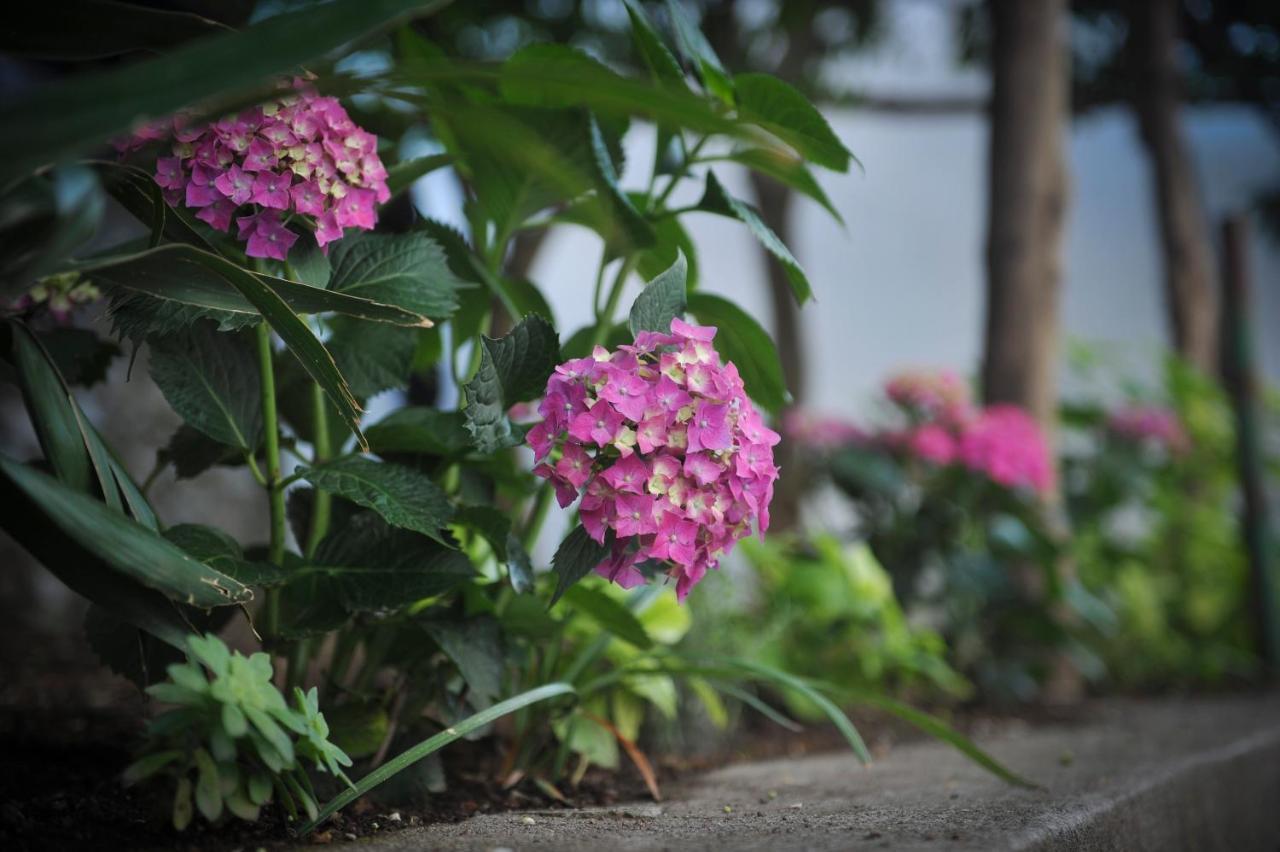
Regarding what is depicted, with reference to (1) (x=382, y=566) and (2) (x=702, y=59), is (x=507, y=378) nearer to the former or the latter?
(1) (x=382, y=566)

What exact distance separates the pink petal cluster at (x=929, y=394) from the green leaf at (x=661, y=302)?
1.66 m

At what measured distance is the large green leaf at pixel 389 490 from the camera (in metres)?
0.85

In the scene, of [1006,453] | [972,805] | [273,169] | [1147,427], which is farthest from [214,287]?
[1147,427]

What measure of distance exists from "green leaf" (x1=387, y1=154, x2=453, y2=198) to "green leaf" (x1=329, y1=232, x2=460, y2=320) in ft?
0.29

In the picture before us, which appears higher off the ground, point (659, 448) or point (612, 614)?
point (659, 448)

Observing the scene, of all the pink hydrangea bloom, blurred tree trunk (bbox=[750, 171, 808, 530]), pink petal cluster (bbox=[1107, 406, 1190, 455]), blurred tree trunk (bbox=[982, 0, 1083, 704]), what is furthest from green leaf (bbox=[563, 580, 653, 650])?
blurred tree trunk (bbox=[750, 171, 808, 530])

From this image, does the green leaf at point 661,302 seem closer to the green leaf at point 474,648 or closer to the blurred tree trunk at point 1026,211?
the green leaf at point 474,648

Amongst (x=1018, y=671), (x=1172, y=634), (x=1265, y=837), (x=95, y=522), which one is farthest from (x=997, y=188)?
(x=95, y=522)

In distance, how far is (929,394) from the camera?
2.52 meters

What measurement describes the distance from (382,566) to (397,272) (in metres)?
0.27

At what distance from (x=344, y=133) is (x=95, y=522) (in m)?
0.38

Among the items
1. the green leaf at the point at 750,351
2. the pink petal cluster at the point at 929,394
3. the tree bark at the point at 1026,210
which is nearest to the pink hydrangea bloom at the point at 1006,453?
the pink petal cluster at the point at 929,394

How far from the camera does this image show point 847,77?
16.9 ft

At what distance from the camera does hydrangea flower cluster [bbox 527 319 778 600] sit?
0.84 meters
